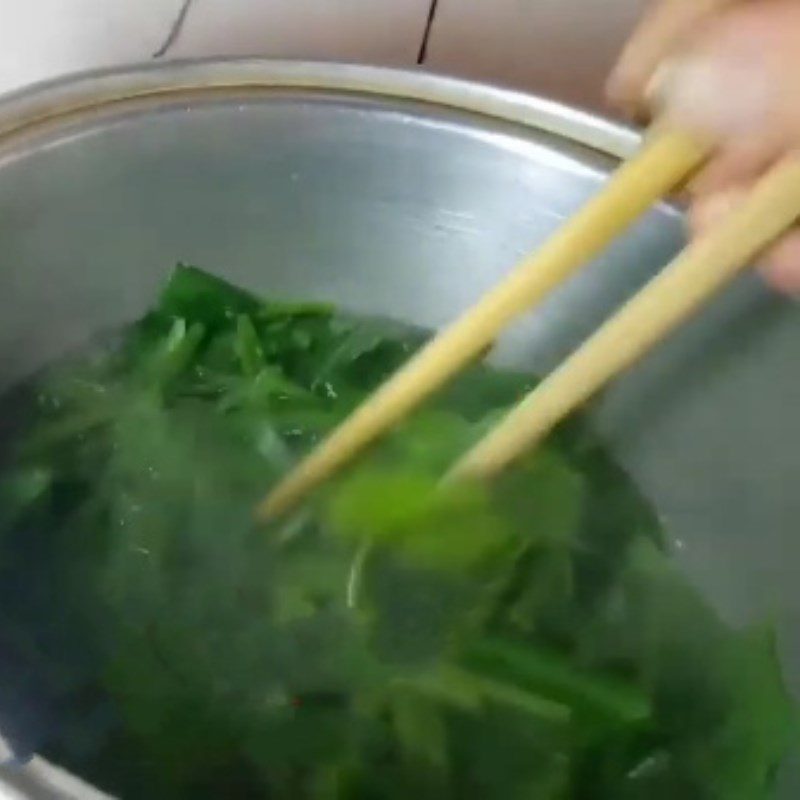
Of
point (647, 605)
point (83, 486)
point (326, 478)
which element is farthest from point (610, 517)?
point (83, 486)

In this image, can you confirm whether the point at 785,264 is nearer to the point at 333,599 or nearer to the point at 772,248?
the point at 772,248

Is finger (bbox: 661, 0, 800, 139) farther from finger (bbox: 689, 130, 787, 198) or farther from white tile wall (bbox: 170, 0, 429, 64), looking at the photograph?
white tile wall (bbox: 170, 0, 429, 64)

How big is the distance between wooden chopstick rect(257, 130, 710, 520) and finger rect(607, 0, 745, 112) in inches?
2.0

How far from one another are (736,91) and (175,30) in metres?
0.35

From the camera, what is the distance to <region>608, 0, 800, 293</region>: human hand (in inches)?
21.0

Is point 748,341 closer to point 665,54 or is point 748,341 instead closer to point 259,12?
point 665,54

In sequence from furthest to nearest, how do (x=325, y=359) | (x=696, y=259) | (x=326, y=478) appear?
1. (x=325, y=359)
2. (x=326, y=478)
3. (x=696, y=259)

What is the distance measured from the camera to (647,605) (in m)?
0.77

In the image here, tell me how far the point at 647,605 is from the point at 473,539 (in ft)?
0.37

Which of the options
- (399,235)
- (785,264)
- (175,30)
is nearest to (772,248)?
(785,264)

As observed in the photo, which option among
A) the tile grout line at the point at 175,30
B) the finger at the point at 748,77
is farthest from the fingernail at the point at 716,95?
the tile grout line at the point at 175,30

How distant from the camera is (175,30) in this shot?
0.77m

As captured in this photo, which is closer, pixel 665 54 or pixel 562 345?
pixel 665 54

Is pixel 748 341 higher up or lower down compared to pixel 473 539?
higher up
